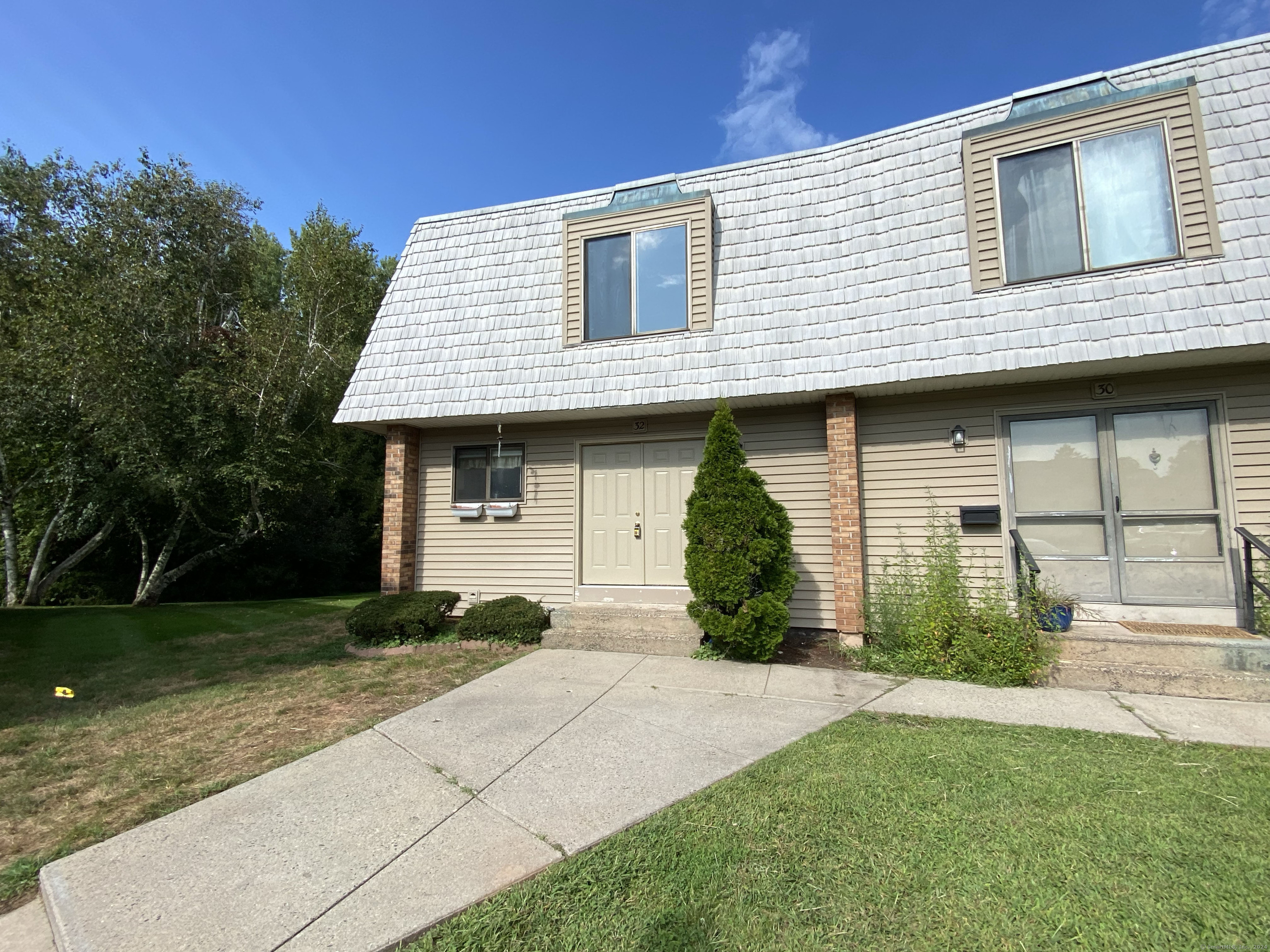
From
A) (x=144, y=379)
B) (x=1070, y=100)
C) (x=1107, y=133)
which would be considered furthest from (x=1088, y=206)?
(x=144, y=379)

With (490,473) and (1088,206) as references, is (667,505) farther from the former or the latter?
(1088,206)

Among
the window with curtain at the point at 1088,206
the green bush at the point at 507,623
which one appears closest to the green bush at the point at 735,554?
the green bush at the point at 507,623

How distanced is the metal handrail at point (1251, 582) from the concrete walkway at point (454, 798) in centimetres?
105

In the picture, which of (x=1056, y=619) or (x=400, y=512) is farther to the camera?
(x=400, y=512)

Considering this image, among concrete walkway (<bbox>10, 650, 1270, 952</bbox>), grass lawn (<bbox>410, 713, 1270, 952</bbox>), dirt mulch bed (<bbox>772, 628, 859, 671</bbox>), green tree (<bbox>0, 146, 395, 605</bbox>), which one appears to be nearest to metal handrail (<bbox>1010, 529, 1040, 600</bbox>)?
concrete walkway (<bbox>10, 650, 1270, 952</bbox>)

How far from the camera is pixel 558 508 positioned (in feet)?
25.1

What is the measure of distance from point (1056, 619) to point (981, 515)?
1218 mm

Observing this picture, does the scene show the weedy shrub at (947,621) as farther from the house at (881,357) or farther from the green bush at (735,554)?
the green bush at (735,554)

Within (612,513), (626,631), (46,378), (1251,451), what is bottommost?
(626,631)

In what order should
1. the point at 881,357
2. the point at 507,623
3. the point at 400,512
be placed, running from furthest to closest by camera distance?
the point at 400,512 < the point at 507,623 < the point at 881,357

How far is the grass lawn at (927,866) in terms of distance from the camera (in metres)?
1.98

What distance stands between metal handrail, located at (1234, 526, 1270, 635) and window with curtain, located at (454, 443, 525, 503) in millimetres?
7335

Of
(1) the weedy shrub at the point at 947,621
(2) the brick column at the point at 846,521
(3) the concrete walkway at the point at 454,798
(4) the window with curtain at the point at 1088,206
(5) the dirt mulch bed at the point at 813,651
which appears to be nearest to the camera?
(3) the concrete walkway at the point at 454,798

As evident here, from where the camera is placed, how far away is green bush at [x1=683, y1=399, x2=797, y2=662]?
5.54 metres
